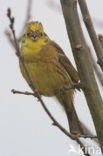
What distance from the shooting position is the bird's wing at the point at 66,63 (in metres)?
4.06

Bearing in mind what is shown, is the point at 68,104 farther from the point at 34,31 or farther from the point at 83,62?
the point at 83,62

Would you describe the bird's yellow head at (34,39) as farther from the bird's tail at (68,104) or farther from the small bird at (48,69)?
the bird's tail at (68,104)

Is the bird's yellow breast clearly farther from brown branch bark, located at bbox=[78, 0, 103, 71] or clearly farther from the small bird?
brown branch bark, located at bbox=[78, 0, 103, 71]

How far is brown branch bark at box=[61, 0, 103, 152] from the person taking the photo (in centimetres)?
228

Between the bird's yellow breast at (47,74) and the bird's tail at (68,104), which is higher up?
the bird's yellow breast at (47,74)

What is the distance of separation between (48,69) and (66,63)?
1.32 ft

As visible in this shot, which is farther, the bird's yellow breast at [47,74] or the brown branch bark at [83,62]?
the bird's yellow breast at [47,74]

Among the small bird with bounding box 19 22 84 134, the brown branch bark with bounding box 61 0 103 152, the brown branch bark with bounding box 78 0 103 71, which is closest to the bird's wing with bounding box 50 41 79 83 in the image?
the small bird with bounding box 19 22 84 134

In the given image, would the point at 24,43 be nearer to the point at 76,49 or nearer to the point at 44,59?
the point at 44,59

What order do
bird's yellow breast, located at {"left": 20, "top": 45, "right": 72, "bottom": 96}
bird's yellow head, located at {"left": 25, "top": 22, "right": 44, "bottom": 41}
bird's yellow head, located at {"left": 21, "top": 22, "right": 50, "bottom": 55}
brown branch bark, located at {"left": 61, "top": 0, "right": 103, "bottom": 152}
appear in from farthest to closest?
1. bird's yellow head, located at {"left": 25, "top": 22, "right": 44, "bottom": 41}
2. bird's yellow head, located at {"left": 21, "top": 22, "right": 50, "bottom": 55}
3. bird's yellow breast, located at {"left": 20, "top": 45, "right": 72, "bottom": 96}
4. brown branch bark, located at {"left": 61, "top": 0, "right": 103, "bottom": 152}

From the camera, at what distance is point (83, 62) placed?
235cm

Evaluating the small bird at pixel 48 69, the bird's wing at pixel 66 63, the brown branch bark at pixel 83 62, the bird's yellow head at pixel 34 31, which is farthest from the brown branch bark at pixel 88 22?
the bird's yellow head at pixel 34 31

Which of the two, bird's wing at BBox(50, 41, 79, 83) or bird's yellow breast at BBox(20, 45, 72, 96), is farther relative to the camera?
bird's wing at BBox(50, 41, 79, 83)

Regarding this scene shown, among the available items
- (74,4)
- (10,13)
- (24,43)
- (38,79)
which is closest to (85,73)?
(74,4)
